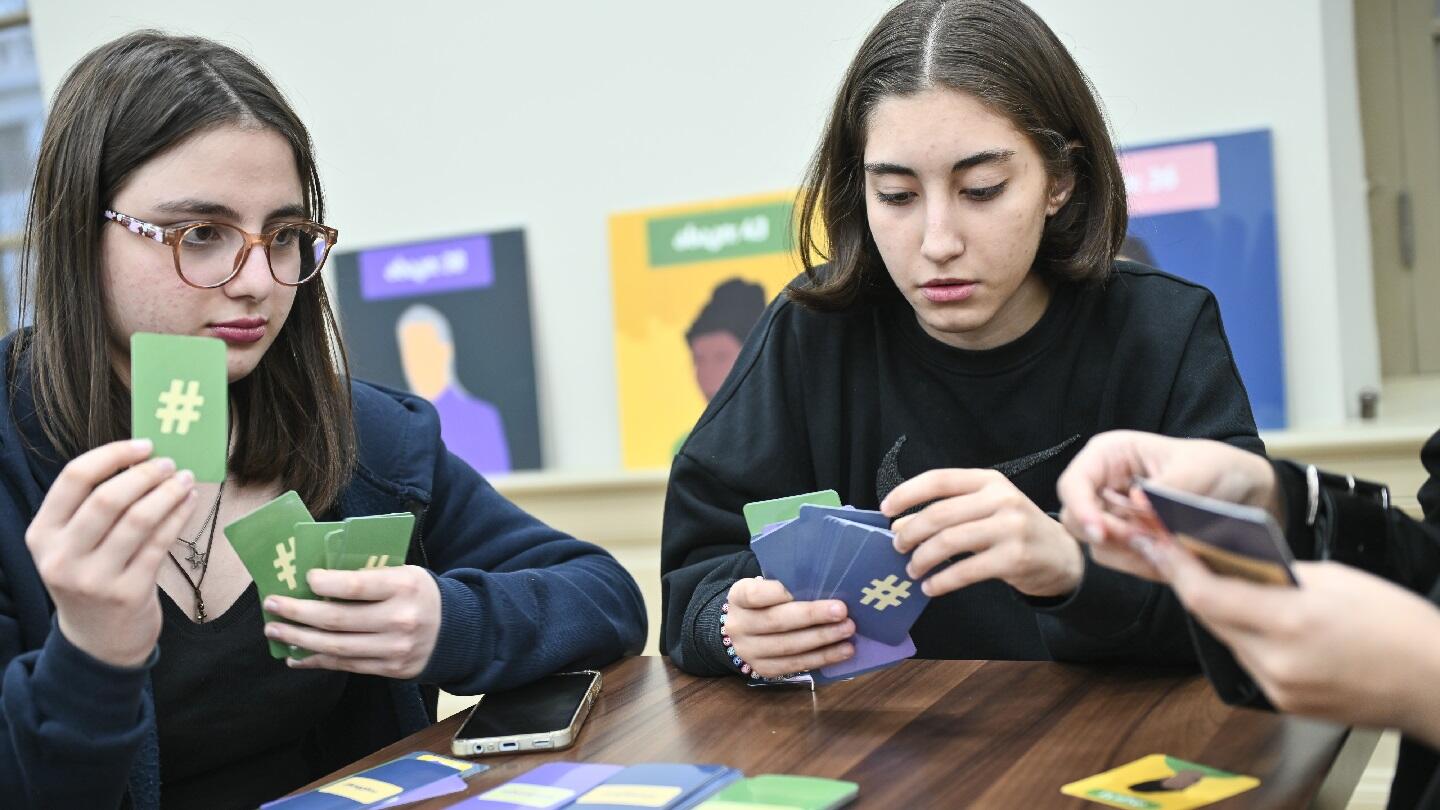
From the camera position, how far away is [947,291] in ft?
5.66

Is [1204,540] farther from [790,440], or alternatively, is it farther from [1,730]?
[1,730]

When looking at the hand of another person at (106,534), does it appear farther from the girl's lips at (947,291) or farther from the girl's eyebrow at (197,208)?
the girl's lips at (947,291)

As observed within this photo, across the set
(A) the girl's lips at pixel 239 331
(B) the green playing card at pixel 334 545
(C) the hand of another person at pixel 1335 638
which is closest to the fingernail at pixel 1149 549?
(C) the hand of another person at pixel 1335 638

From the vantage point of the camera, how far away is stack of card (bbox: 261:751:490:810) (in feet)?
4.10

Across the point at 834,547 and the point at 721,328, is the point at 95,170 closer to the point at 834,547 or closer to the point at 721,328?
the point at 834,547

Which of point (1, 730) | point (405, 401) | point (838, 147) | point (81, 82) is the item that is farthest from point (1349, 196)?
point (1, 730)

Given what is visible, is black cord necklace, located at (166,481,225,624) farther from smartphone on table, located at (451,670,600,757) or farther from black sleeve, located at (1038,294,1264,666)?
black sleeve, located at (1038,294,1264,666)

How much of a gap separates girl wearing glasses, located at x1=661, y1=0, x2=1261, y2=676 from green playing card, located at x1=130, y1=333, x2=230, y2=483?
0.60 meters

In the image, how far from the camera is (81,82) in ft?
5.25

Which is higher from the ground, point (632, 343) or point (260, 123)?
point (260, 123)

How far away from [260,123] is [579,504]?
2.25 metres

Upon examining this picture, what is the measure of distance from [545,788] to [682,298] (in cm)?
247

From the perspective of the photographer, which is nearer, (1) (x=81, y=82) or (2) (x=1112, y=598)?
(2) (x=1112, y=598)

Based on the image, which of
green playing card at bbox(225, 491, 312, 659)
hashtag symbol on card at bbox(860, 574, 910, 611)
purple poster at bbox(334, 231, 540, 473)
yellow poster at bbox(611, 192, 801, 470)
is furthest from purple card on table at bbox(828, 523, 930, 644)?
purple poster at bbox(334, 231, 540, 473)
